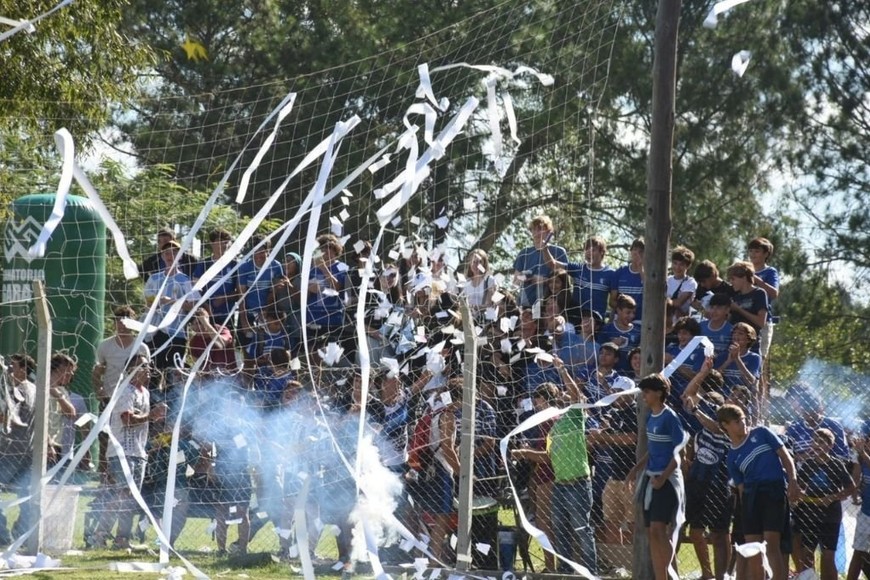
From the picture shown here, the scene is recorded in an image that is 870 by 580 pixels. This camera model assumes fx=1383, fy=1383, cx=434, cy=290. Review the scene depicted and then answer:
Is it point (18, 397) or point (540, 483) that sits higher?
point (18, 397)

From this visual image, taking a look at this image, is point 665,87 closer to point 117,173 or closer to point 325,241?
point 325,241

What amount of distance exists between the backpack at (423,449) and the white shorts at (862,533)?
2.61 meters

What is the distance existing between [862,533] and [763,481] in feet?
3.52

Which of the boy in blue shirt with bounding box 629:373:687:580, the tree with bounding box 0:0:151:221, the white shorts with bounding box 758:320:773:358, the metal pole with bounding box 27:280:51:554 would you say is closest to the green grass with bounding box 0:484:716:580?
the metal pole with bounding box 27:280:51:554

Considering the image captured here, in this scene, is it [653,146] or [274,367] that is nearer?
[653,146]

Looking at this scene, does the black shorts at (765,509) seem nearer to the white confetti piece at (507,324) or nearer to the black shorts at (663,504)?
the black shorts at (663,504)

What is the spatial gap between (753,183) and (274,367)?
11611 mm

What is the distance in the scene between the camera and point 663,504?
25.0 feet

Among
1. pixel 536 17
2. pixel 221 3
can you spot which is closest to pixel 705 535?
pixel 536 17

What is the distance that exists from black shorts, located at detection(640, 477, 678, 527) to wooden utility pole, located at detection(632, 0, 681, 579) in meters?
0.15

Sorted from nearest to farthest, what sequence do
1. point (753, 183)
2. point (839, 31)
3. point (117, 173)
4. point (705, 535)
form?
point (705, 535) < point (117, 173) < point (839, 31) < point (753, 183)

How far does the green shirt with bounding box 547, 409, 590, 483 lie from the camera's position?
28.0ft

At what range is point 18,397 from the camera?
9.57m

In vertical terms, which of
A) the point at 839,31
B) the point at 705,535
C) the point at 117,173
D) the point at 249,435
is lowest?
the point at 705,535
